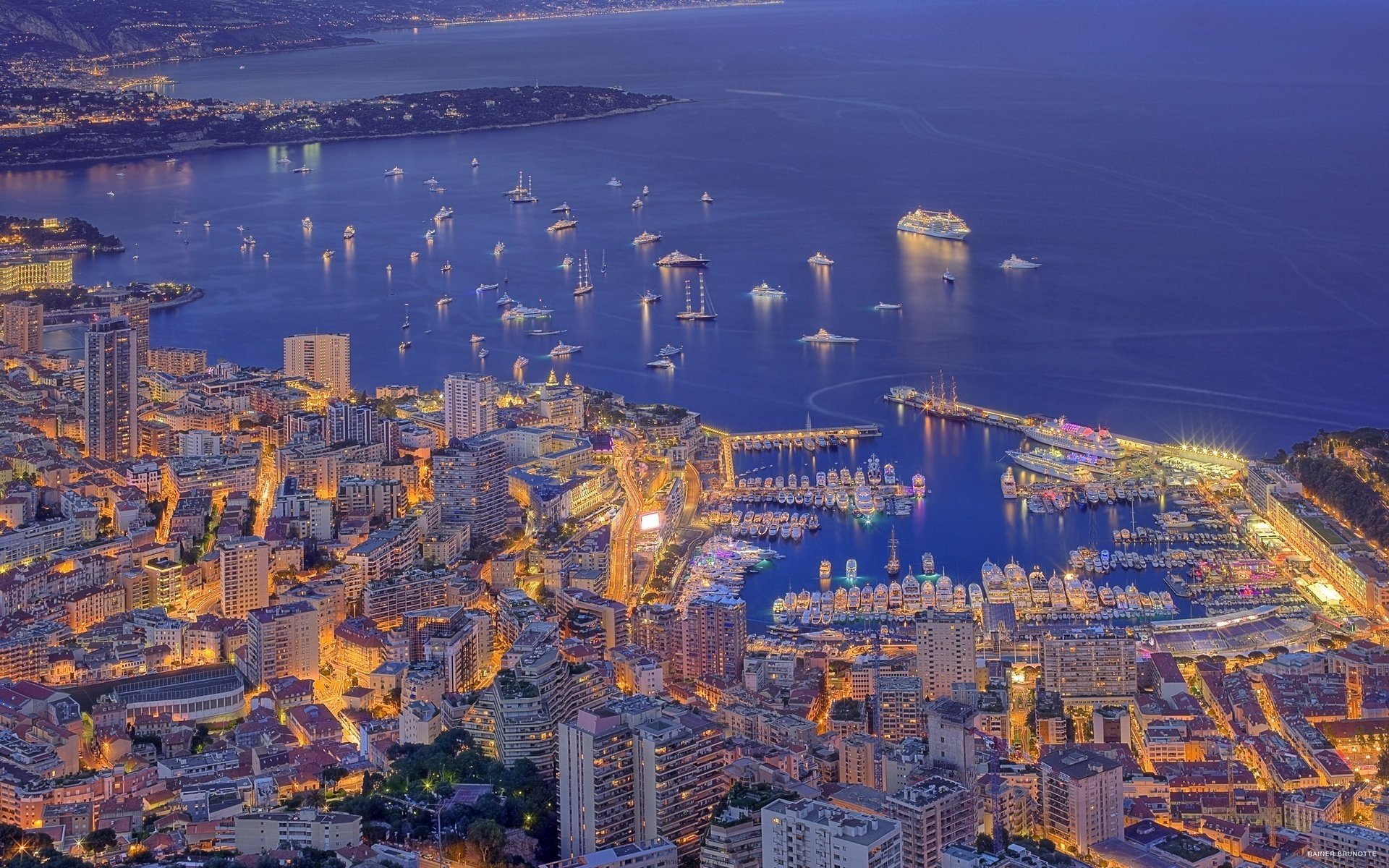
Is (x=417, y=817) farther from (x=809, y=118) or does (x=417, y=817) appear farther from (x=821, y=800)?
(x=809, y=118)

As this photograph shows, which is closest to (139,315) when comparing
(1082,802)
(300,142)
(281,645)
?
(281,645)

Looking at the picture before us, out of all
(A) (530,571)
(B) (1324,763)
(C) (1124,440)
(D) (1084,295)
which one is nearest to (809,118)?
(D) (1084,295)

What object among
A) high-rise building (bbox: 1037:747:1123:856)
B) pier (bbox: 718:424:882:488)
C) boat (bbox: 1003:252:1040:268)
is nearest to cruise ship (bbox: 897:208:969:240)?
boat (bbox: 1003:252:1040:268)

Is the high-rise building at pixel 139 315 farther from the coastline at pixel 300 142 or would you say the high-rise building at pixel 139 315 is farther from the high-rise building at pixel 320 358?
the coastline at pixel 300 142

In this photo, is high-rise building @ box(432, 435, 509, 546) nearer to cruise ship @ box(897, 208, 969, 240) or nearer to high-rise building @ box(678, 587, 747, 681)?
high-rise building @ box(678, 587, 747, 681)

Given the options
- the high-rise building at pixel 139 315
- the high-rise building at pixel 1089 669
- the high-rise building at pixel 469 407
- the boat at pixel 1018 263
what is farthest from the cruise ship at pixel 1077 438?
the high-rise building at pixel 139 315

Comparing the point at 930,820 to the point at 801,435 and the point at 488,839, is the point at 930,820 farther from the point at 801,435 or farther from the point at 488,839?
the point at 801,435

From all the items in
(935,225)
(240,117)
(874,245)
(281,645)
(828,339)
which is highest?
(240,117)
